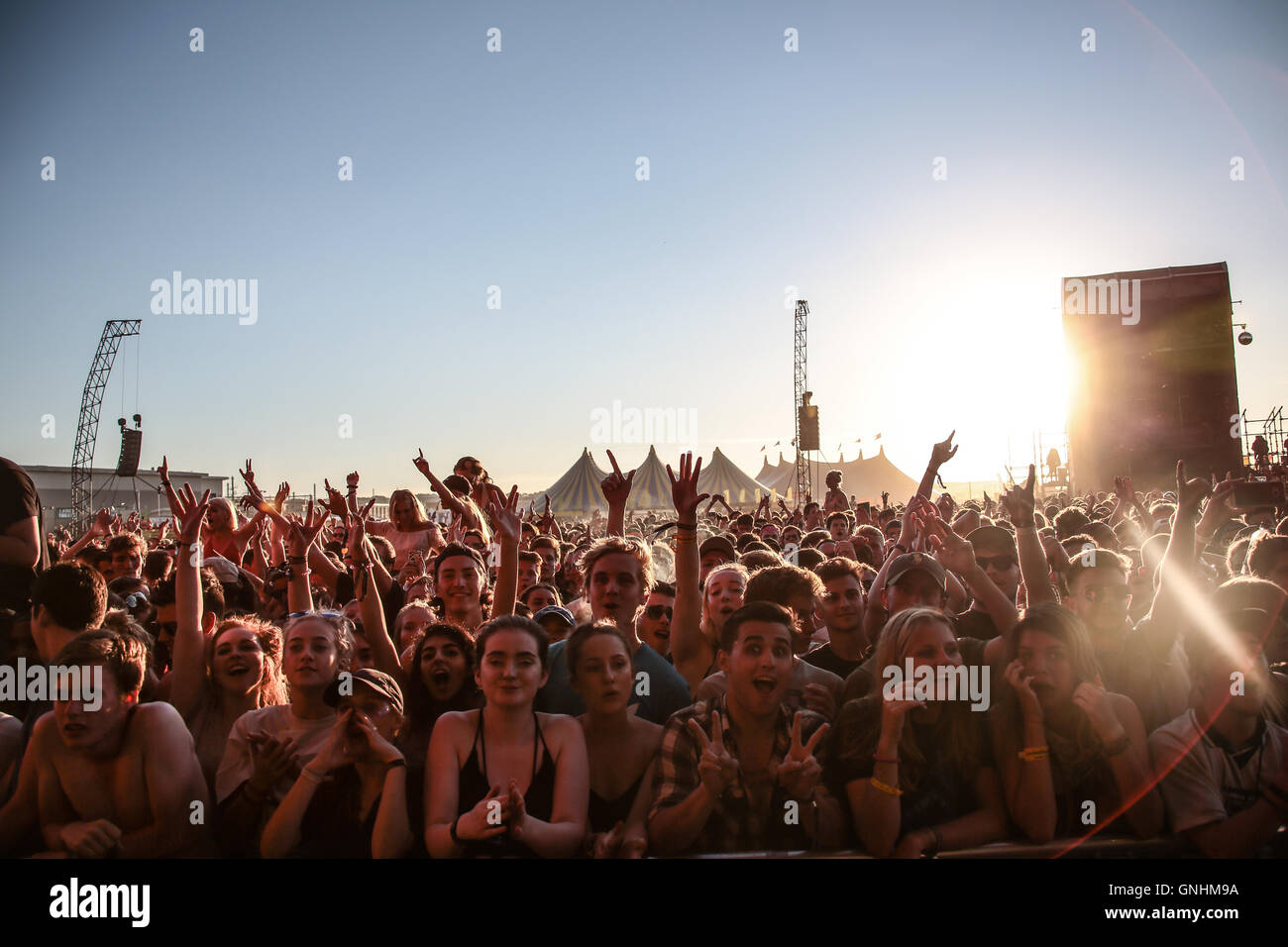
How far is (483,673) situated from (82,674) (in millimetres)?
1269

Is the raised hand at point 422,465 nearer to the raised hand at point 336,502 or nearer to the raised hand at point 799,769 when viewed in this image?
the raised hand at point 336,502

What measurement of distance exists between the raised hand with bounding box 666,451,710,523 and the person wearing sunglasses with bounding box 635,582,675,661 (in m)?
0.55

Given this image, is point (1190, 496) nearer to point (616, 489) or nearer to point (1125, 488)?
point (616, 489)

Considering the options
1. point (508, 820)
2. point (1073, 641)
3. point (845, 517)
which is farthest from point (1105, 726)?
point (845, 517)

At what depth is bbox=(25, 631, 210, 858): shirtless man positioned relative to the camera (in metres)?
2.57

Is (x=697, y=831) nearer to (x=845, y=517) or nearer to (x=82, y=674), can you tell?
(x=82, y=674)

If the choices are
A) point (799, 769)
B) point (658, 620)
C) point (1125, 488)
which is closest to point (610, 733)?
point (799, 769)

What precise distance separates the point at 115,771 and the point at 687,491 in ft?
8.21

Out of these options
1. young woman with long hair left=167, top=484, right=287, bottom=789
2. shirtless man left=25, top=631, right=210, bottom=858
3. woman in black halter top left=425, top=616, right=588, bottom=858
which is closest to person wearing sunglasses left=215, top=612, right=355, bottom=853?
shirtless man left=25, top=631, right=210, bottom=858

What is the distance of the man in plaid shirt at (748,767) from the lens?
2.47 metres

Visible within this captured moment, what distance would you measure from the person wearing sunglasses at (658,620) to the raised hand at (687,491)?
1.82ft

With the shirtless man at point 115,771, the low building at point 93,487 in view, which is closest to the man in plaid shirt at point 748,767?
the shirtless man at point 115,771

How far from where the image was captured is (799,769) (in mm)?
2432

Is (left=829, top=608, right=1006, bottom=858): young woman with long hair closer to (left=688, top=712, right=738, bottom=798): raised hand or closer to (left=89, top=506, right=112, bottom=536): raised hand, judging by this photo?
(left=688, top=712, right=738, bottom=798): raised hand
